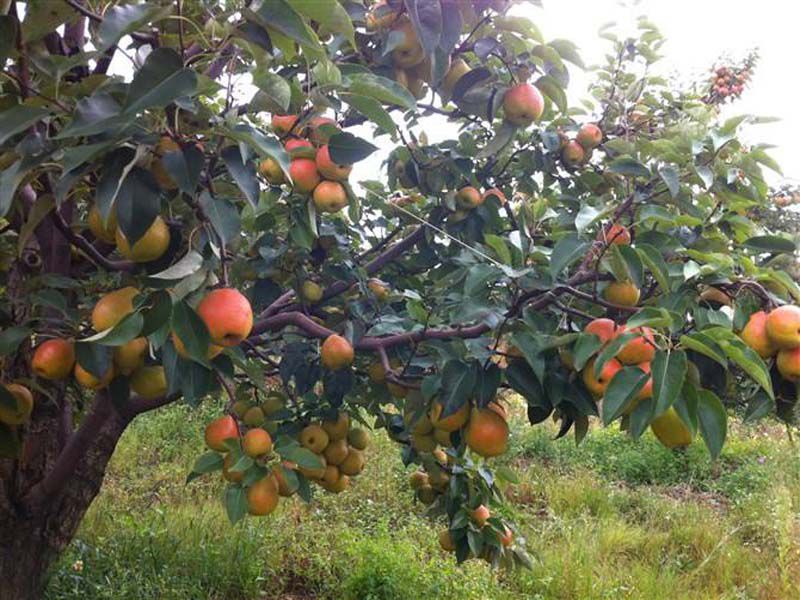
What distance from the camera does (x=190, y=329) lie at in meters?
0.81

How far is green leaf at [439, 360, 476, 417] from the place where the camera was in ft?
3.54

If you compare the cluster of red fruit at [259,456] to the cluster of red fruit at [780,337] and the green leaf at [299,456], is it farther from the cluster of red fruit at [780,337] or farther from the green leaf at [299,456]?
the cluster of red fruit at [780,337]

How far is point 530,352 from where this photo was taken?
102cm

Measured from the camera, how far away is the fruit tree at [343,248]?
80cm

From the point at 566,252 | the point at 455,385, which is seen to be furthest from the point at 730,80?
the point at 455,385

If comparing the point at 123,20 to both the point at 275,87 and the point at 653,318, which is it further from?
the point at 653,318

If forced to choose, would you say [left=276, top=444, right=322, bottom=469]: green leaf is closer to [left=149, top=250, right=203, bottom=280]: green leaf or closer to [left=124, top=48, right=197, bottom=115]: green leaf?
[left=149, top=250, right=203, bottom=280]: green leaf

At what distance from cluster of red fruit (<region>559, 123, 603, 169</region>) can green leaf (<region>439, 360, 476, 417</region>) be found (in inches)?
31.0

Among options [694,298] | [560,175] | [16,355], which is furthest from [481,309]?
[16,355]

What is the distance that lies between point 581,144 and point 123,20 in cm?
123

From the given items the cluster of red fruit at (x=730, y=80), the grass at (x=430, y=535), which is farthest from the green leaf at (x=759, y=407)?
the cluster of red fruit at (x=730, y=80)

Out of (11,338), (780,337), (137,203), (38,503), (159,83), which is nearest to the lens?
(159,83)

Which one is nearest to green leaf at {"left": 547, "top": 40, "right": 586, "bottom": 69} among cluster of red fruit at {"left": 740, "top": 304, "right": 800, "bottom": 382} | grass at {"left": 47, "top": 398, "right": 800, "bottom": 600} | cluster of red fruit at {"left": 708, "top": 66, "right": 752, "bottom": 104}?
cluster of red fruit at {"left": 740, "top": 304, "right": 800, "bottom": 382}

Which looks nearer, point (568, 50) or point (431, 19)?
point (431, 19)
